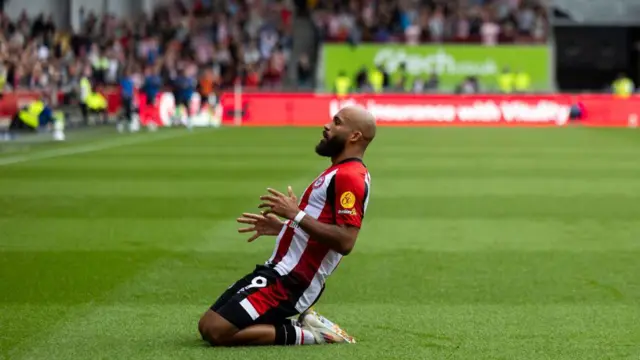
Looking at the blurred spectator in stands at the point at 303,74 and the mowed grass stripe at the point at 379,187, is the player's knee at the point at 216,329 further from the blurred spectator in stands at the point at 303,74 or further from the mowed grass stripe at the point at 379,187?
the blurred spectator in stands at the point at 303,74

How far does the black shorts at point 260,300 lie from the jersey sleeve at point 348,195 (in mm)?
564

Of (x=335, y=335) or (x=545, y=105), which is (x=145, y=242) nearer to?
(x=335, y=335)

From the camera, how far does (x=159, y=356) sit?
6.91 meters

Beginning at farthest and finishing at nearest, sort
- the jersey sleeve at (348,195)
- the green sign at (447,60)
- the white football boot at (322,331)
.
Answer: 1. the green sign at (447,60)
2. the white football boot at (322,331)
3. the jersey sleeve at (348,195)

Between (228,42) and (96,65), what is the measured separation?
24.3 ft

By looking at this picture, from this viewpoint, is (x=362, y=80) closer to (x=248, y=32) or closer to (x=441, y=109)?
(x=441, y=109)

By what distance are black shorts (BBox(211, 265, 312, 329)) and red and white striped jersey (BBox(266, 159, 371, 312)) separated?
0.05m

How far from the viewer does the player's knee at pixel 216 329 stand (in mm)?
7031

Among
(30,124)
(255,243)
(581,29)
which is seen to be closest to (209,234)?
(255,243)

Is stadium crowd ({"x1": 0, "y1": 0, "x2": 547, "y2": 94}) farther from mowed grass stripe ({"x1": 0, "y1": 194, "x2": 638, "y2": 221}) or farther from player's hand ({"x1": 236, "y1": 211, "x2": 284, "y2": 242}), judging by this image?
player's hand ({"x1": 236, "y1": 211, "x2": 284, "y2": 242})

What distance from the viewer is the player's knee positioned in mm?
7031

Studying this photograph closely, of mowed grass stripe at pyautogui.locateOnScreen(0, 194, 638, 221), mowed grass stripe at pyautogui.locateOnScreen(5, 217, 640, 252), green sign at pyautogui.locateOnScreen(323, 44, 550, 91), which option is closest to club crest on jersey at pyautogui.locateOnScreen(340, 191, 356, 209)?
mowed grass stripe at pyautogui.locateOnScreen(5, 217, 640, 252)

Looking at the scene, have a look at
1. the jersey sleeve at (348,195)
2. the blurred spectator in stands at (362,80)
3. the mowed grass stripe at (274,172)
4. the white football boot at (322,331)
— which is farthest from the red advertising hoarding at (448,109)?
the jersey sleeve at (348,195)

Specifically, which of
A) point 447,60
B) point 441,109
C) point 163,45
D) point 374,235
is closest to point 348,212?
point 374,235
